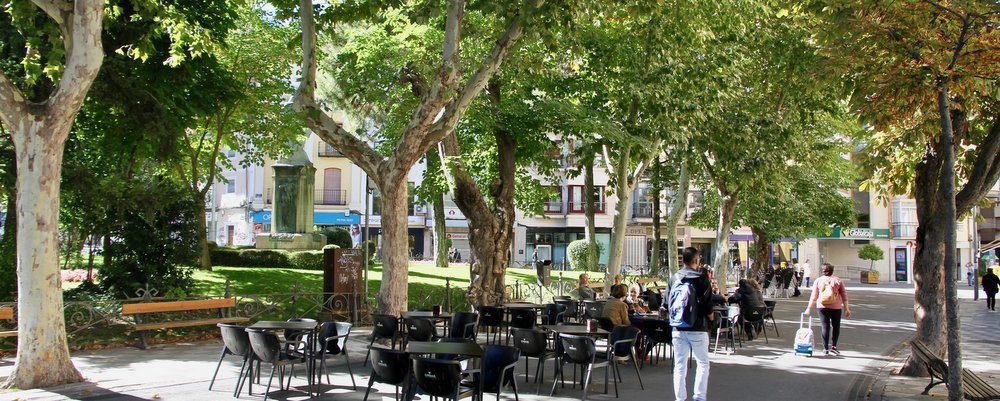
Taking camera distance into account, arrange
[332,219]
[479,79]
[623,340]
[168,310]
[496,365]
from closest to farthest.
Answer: [496,365] < [623,340] < [479,79] < [168,310] < [332,219]

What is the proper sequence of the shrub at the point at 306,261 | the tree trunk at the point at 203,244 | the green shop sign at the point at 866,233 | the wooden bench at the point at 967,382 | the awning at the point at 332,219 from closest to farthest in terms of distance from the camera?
the wooden bench at the point at 967,382
the tree trunk at the point at 203,244
the shrub at the point at 306,261
the awning at the point at 332,219
the green shop sign at the point at 866,233

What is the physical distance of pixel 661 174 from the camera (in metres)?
33.1

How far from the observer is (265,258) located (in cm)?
2544

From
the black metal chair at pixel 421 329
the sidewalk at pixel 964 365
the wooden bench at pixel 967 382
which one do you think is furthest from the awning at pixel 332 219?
the wooden bench at pixel 967 382

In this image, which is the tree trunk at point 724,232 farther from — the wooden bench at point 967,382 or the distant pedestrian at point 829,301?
the wooden bench at point 967,382

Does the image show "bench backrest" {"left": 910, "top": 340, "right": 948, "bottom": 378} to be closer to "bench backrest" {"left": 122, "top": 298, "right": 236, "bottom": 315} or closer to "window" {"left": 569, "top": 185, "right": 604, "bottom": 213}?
"bench backrest" {"left": 122, "top": 298, "right": 236, "bottom": 315}

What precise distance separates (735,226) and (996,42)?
1000 inches

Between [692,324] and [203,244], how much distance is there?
1524 centimetres

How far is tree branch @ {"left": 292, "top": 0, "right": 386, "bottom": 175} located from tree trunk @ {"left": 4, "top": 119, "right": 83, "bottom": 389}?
3.57 meters

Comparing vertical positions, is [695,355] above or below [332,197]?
below

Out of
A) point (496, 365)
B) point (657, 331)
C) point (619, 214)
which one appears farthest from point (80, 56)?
point (619, 214)

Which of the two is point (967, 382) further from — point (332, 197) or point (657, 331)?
point (332, 197)

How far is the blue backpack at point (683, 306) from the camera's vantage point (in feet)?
26.0

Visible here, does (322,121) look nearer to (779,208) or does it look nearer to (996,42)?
(996,42)
